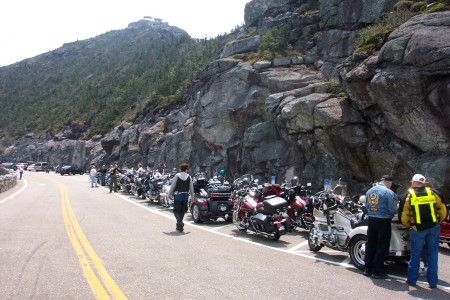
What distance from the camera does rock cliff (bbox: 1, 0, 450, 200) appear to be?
15273 millimetres

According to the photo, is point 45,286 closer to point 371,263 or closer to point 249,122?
point 371,263

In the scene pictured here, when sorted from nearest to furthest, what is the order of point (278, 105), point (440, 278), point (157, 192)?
point (440, 278) < point (157, 192) < point (278, 105)

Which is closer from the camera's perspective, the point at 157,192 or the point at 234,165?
the point at 157,192

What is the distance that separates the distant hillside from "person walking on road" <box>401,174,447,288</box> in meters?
41.0

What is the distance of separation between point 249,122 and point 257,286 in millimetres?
23079

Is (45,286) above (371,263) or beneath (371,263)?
beneath

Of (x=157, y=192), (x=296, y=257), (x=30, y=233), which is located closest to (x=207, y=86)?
(x=157, y=192)

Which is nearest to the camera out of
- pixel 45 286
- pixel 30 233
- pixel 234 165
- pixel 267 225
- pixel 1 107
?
pixel 45 286

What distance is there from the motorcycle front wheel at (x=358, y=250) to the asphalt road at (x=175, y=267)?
167mm

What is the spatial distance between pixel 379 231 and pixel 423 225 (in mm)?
716

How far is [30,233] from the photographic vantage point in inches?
412

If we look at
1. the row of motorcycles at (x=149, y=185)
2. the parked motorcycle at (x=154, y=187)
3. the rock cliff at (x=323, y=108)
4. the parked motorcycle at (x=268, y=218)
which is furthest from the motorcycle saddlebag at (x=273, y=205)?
the parked motorcycle at (x=154, y=187)

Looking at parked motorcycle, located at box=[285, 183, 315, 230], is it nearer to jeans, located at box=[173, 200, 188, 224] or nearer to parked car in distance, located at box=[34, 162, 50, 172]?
jeans, located at box=[173, 200, 188, 224]

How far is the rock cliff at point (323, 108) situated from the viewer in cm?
1527
